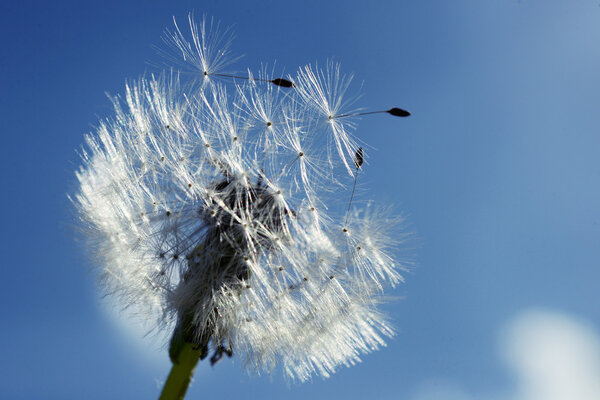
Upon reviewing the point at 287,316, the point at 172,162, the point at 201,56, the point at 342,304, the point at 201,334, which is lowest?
the point at 201,334

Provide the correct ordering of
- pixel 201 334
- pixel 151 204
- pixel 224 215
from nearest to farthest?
pixel 201 334
pixel 224 215
pixel 151 204

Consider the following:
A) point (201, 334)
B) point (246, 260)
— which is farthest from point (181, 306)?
point (246, 260)

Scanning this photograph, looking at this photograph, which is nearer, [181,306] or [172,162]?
[181,306]

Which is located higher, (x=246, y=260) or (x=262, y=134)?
(x=262, y=134)

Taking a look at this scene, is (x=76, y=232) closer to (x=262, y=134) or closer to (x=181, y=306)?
(x=181, y=306)

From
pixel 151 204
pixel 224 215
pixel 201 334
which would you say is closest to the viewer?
pixel 201 334

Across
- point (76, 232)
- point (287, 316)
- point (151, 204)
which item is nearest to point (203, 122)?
point (151, 204)
